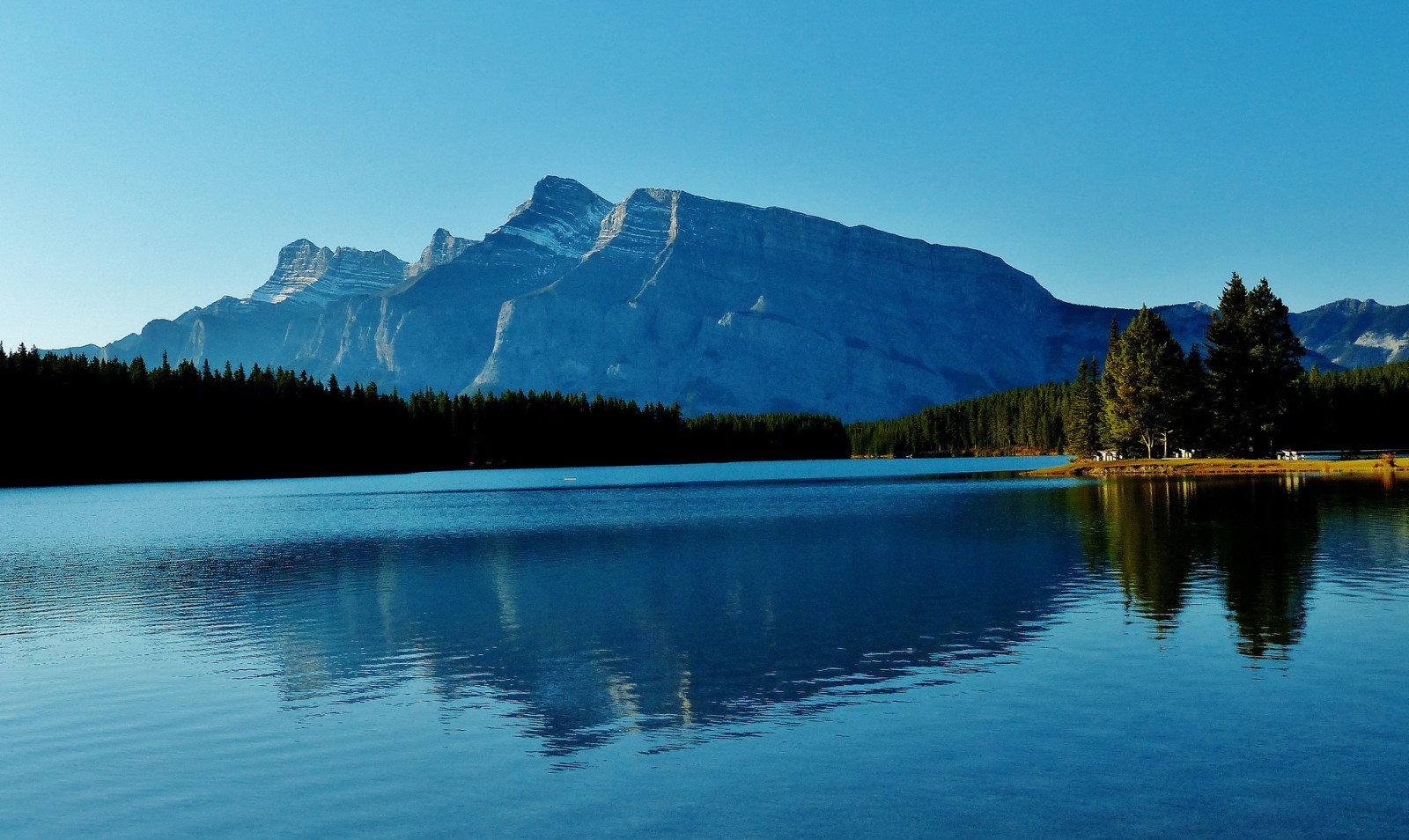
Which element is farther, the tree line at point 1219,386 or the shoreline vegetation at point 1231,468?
the tree line at point 1219,386

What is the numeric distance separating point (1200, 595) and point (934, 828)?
23.8 m

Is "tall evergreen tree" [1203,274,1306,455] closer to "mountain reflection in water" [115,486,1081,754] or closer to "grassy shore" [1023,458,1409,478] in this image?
"grassy shore" [1023,458,1409,478]

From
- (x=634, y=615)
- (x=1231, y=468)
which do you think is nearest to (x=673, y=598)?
(x=634, y=615)

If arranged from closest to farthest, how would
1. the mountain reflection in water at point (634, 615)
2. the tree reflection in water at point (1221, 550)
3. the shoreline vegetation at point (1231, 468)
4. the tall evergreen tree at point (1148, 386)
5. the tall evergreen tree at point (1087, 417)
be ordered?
the mountain reflection in water at point (634, 615) < the tree reflection in water at point (1221, 550) < the shoreline vegetation at point (1231, 468) < the tall evergreen tree at point (1148, 386) < the tall evergreen tree at point (1087, 417)

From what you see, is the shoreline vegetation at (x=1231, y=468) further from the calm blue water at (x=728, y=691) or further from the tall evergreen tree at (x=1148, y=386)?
the calm blue water at (x=728, y=691)

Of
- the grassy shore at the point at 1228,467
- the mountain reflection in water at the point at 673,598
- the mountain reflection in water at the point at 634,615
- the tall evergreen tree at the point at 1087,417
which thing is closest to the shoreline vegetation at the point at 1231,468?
the grassy shore at the point at 1228,467

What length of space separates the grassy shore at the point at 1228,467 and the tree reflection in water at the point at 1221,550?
105 feet

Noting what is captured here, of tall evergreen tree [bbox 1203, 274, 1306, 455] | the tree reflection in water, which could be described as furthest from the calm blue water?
tall evergreen tree [bbox 1203, 274, 1306, 455]

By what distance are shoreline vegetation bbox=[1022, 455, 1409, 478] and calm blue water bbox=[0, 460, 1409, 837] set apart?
75338 millimetres

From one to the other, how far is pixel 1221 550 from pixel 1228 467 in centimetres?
8624

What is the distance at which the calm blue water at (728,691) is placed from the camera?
49.5ft

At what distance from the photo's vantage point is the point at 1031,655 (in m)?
25.2

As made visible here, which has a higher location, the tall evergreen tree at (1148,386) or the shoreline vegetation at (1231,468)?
the tall evergreen tree at (1148,386)

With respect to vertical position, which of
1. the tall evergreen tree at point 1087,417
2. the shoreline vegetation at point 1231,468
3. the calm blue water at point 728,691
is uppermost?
the tall evergreen tree at point 1087,417
